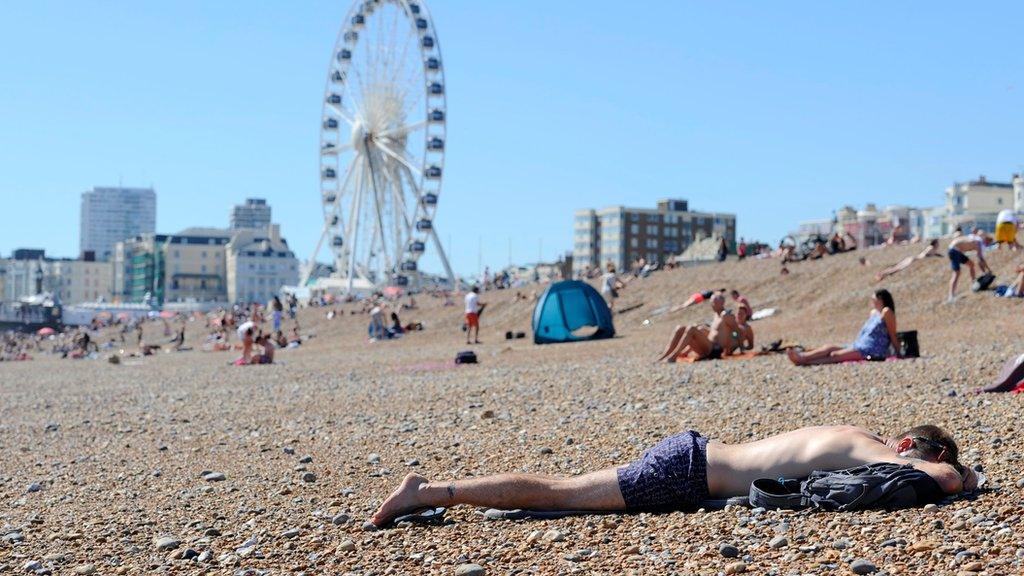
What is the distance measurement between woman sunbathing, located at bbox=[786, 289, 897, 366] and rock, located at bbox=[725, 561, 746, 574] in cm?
737

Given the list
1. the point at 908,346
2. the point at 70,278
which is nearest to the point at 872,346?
the point at 908,346

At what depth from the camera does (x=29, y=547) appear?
543 cm

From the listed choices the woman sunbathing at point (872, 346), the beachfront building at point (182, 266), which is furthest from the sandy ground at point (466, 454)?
the beachfront building at point (182, 266)

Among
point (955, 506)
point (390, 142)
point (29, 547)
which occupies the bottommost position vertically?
point (29, 547)

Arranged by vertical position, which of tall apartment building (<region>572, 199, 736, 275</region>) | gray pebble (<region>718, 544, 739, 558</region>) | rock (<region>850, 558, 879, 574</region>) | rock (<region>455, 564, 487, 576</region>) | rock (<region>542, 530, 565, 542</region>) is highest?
tall apartment building (<region>572, 199, 736, 275</region>)

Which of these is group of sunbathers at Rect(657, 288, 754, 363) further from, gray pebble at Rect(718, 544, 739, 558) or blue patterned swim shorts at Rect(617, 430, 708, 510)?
gray pebble at Rect(718, 544, 739, 558)

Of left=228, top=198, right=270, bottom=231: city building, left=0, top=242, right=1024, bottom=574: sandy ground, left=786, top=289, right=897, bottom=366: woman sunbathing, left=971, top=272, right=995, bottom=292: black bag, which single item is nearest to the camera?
left=0, top=242, right=1024, bottom=574: sandy ground

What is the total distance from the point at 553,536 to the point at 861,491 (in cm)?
113

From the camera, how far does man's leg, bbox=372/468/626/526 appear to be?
4994 mm

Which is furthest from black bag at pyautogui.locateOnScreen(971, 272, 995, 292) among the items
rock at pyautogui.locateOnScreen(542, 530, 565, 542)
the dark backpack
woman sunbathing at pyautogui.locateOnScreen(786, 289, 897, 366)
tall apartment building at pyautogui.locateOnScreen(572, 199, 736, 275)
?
tall apartment building at pyautogui.locateOnScreen(572, 199, 736, 275)

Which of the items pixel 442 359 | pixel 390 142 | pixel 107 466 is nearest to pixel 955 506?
pixel 107 466

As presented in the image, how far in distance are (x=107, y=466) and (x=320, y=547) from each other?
360cm

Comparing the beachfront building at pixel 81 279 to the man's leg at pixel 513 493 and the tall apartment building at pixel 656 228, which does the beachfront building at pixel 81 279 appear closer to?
Answer: the tall apartment building at pixel 656 228

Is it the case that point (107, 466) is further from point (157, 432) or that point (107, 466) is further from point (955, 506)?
point (955, 506)
